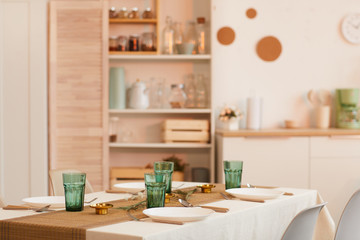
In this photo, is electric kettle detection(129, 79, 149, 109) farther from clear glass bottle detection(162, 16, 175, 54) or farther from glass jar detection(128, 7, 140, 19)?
glass jar detection(128, 7, 140, 19)

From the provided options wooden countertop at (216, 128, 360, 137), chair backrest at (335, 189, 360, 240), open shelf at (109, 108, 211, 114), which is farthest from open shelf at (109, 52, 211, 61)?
chair backrest at (335, 189, 360, 240)

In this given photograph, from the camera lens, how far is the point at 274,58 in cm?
465

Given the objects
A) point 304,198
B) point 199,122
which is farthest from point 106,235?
point 199,122

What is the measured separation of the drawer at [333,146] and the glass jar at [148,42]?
56.1 inches

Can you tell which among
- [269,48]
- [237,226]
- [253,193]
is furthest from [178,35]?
[237,226]

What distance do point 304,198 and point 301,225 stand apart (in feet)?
2.74

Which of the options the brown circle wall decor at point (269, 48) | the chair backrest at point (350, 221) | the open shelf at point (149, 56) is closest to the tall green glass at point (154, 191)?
the chair backrest at point (350, 221)

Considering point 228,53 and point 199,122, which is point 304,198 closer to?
point 199,122

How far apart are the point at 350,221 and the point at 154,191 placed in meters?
0.88

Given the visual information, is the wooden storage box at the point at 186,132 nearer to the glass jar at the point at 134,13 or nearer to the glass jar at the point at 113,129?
the glass jar at the point at 113,129

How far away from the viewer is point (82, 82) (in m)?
4.37

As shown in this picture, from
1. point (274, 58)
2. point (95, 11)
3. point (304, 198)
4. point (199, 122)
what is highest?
point (95, 11)

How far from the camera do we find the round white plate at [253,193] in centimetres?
225

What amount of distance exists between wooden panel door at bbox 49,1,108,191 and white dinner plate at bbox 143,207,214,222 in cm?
251
